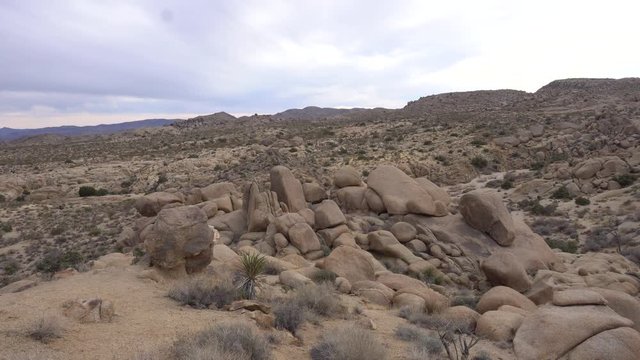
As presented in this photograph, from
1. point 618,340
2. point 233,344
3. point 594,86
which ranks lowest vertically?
point 618,340

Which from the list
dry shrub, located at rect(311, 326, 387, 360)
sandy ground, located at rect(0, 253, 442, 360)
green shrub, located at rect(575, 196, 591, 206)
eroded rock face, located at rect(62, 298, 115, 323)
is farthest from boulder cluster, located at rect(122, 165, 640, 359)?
green shrub, located at rect(575, 196, 591, 206)

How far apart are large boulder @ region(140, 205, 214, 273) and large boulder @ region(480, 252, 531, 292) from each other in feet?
31.2

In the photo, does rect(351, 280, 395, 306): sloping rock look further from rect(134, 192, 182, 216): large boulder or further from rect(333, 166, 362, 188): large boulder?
rect(134, 192, 182, 216): large boulder

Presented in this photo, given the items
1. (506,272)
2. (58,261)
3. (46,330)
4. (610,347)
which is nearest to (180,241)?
(46,330)

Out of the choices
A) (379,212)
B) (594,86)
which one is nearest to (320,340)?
(379,212)

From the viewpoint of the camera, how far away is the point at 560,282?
14914 mm

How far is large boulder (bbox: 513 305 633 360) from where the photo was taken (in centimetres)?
901

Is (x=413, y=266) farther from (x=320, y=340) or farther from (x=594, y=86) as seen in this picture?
(x=594, y=86)

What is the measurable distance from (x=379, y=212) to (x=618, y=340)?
12402mm

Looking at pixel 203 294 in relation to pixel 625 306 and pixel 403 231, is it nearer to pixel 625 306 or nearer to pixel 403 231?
pixel 625 306

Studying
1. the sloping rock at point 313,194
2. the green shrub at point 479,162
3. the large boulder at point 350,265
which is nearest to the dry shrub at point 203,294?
the large boulder at point 350,265

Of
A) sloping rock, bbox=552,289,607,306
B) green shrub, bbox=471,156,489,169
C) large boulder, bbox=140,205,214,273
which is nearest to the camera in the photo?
sloping rock, bbox=552,289,607,306

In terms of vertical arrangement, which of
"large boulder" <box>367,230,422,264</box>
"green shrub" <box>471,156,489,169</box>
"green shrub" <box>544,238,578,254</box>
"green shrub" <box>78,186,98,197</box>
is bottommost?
"green shrub" <box>544,238,578,254</box>

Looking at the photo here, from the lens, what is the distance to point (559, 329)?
9227 mm
